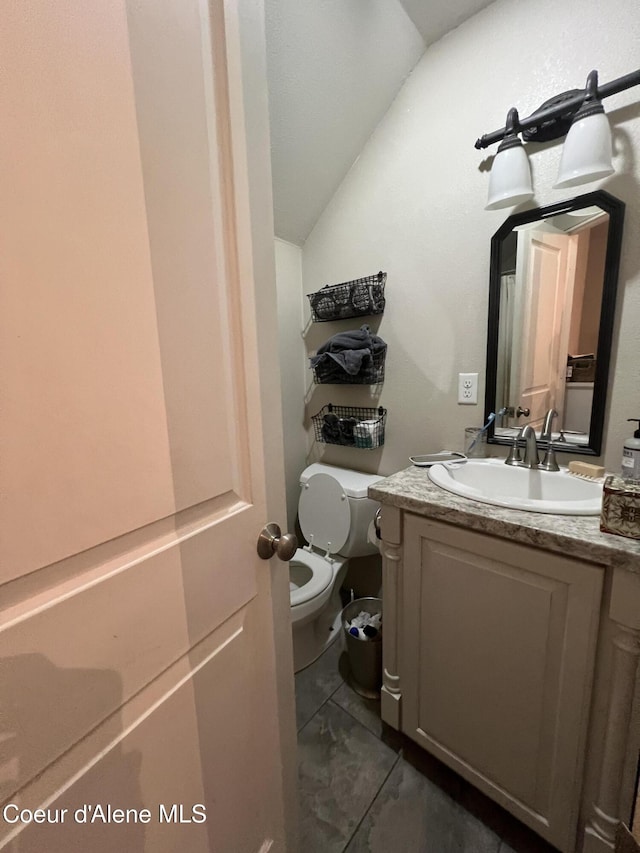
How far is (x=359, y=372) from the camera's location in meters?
1.51

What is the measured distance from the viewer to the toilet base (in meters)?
1.51

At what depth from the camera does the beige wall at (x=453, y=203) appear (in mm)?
1008

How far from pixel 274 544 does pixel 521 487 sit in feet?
2.99

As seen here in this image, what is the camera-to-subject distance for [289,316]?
1.74 m

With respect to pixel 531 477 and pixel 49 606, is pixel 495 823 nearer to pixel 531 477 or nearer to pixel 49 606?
pixel 531 477

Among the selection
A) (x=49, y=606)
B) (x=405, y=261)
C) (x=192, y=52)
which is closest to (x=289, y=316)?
(x=405, y=261)

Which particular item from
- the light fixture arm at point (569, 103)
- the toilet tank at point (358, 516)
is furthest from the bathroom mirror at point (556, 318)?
the toilet tank at point (358, 516)

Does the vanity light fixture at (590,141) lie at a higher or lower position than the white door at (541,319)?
higher

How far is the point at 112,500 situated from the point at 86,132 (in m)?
0.41

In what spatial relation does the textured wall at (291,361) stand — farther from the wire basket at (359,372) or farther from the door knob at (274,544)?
the door knob at (274,544)

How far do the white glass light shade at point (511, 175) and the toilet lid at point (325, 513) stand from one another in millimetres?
1216

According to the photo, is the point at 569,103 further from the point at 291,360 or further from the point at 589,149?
the point at 291,360

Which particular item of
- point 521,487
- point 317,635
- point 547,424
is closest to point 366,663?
point 317,635

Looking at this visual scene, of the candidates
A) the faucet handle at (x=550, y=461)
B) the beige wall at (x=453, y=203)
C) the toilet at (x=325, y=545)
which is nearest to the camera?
the beige wall at (x=453, y=203)
